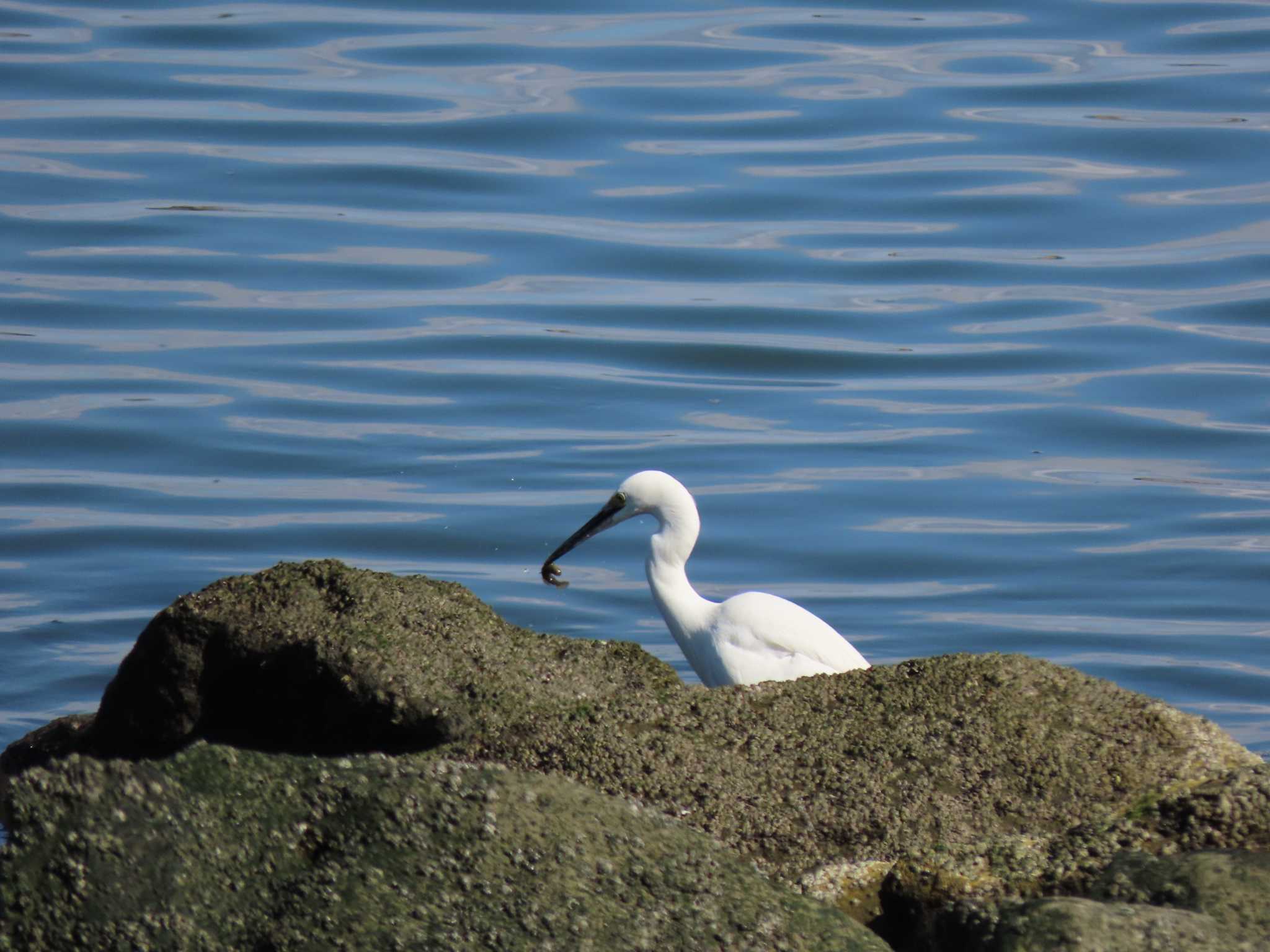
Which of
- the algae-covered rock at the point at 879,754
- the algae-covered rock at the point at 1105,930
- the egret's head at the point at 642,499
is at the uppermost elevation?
the algae-covered rock at the point at 1105,930

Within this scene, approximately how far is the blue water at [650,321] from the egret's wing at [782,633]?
1.41m

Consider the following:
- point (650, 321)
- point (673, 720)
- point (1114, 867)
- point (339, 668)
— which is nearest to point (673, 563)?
point (339, 668)

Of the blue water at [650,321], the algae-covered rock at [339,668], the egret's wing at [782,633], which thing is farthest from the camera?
the blue water at [650,321]

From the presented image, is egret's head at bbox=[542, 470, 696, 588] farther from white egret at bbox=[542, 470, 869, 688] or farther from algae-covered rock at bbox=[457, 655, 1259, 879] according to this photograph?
algae-covered rock at bbox=[457, 655, 1259, 879]

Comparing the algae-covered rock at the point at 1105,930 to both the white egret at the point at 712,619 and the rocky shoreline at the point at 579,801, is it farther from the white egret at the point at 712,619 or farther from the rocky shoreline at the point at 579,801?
the white egret at the point at 712,619

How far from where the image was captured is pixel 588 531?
25.2 feet

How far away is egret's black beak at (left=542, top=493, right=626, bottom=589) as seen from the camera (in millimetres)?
7500

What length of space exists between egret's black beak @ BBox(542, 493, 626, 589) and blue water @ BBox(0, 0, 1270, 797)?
21.0 inches

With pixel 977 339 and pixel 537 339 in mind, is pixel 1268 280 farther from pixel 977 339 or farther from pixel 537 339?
pixel 537 339

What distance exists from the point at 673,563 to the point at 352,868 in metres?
4.51

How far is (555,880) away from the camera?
296 cm

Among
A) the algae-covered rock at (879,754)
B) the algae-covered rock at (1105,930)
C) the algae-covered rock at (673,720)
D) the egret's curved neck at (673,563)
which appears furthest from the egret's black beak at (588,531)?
the algae-covered rock at (1105,930)

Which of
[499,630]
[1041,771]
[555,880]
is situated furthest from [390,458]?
[555,880]

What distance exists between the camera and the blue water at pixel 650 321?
899 cm
